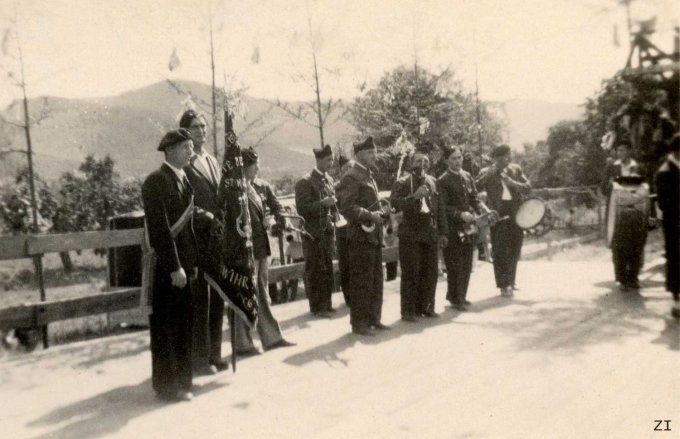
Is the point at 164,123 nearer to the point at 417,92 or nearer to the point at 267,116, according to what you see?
the point at 267,116

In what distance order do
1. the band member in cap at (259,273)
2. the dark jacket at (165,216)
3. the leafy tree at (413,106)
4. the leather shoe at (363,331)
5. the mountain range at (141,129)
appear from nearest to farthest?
the dark jacket at (165,216) < the band member in cap at (259,273) < the leather shoe at (363,331) < the mountain range at (141,129) < the leafy tree at (413,106)

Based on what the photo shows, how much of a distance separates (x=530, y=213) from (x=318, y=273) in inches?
111

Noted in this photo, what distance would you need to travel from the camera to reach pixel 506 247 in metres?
7.78

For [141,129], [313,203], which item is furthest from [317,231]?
[141,129]

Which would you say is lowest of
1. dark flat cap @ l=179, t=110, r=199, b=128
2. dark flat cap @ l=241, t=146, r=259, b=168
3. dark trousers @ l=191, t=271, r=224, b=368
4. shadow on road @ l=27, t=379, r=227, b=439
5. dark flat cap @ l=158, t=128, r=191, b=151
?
shadow on road @ l=27, t=379, r=227, b=439

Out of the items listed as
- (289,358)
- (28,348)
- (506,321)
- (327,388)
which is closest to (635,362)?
(506,321)

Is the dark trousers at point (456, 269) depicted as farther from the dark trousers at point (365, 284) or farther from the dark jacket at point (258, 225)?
the dark jacket at point (258, 225)

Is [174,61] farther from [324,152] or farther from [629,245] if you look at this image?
[629,245]

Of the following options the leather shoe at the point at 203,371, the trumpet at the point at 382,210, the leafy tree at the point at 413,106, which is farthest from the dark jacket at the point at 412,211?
the leafy tree at the point at 413,106

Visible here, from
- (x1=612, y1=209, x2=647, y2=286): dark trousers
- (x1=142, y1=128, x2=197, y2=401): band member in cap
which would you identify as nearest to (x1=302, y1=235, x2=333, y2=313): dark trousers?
(x1=142, y1=128, x2=197, y2=401): band member in cap

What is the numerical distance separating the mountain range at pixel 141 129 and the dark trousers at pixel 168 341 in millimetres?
2273

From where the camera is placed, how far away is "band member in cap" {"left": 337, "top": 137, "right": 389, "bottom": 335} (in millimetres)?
5977

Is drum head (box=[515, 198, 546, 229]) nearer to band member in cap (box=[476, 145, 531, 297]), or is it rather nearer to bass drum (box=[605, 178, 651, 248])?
band member in cap (box=[476, 145, 531, 297])

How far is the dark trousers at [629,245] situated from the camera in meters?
6.80
